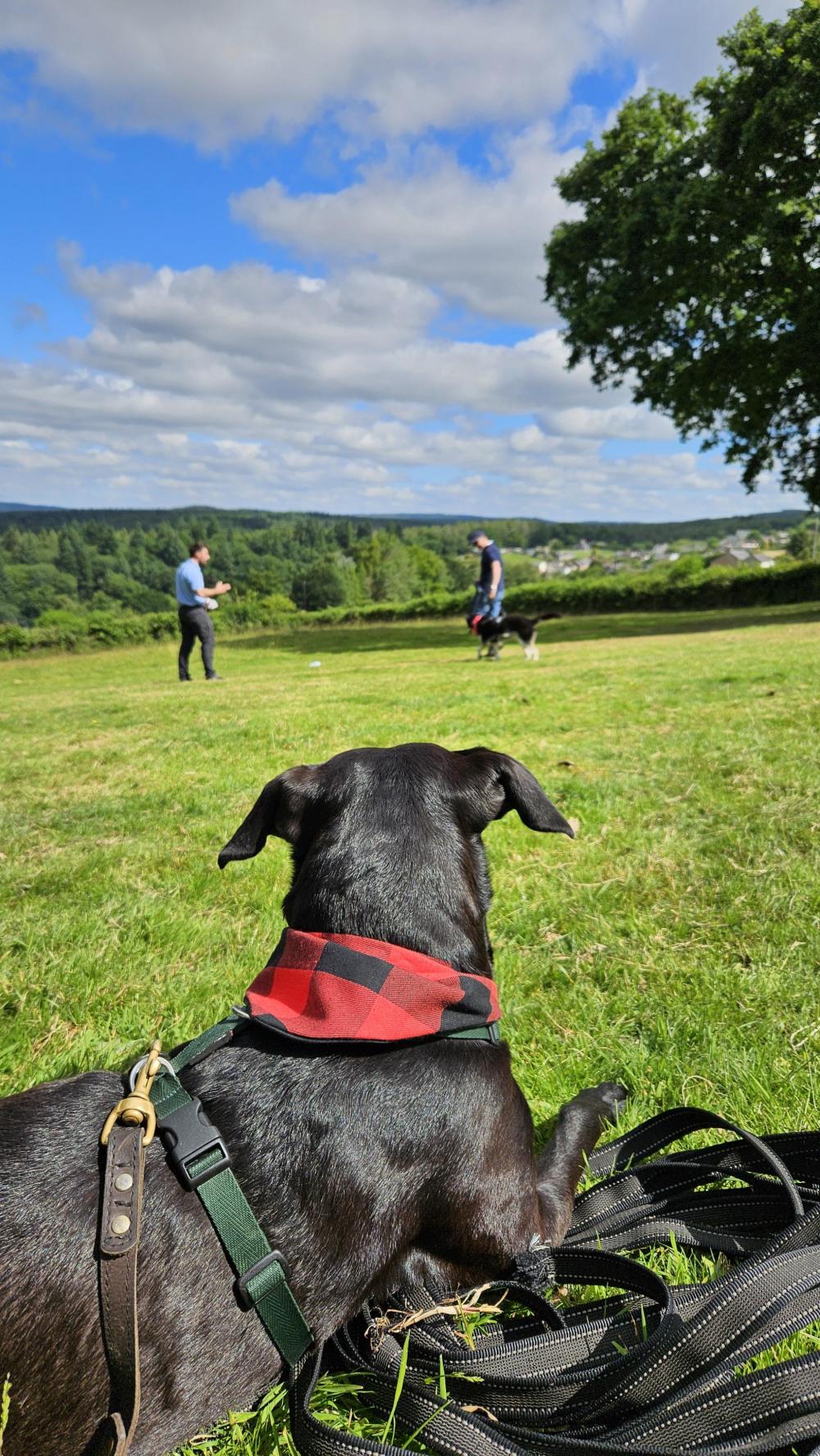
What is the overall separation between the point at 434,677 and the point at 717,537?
199 meters

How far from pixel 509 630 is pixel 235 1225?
19236 mm

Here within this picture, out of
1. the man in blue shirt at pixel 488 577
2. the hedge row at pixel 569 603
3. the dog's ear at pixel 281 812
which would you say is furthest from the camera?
the hedge row at pixel 569 603

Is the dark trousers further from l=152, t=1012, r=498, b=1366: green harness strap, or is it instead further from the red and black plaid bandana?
l=152, t=1012, r=498, b=1366: green harness strap

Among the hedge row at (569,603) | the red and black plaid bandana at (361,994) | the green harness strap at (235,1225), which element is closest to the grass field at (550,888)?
the green harness strap at (235,1225)

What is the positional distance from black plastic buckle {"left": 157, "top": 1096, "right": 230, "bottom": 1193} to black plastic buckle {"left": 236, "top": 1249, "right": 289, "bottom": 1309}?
194 millimetres

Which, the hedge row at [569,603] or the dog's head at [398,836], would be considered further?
the hedge row at [569,603]

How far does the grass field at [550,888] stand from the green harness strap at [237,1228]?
0.82ft

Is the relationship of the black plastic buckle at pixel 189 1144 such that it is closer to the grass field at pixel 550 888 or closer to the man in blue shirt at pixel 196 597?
the grass field at pixel 550 888

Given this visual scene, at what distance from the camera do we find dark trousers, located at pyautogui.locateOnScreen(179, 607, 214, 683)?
55.8 ft

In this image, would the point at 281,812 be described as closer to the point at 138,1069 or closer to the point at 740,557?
the point at 138,1069

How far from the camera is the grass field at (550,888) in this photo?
287 cm

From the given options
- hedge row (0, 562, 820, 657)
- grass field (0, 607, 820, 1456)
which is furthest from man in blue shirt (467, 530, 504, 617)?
hedge row (0, 562, 820, 657)

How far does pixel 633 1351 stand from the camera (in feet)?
5.54

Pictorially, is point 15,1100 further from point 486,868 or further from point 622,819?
point 622,819
